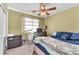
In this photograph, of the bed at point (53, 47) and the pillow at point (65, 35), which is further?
the pillow at point (65, 35)

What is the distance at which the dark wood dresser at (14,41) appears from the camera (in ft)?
5.78

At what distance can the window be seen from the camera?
1.81m

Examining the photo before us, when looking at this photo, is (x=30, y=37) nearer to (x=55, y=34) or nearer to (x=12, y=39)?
(x=12, y=39)

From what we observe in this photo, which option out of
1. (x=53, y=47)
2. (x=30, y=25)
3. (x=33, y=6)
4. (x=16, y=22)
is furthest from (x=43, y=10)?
(x=53, y=47)

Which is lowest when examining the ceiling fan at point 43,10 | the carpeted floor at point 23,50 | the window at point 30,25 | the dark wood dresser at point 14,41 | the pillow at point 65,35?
the carpeted floor at point 23,50

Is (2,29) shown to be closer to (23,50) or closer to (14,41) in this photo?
(14,41)

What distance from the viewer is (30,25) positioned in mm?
1841

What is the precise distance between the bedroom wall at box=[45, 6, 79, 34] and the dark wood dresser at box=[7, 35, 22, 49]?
1.87ft

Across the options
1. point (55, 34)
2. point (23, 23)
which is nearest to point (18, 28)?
point (23, 23)

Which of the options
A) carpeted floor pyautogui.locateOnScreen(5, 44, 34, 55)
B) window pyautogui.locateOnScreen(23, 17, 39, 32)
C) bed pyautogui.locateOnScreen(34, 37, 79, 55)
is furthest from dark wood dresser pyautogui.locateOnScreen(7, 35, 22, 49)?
bed pyautogui.locateOnScreen(34, 37, 79, 55)

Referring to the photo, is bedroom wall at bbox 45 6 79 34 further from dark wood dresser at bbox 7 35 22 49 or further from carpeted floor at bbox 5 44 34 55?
dark wood dresser at bbox 7 35 22 49

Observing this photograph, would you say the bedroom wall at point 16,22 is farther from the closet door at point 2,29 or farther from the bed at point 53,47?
the bed at point 53,47

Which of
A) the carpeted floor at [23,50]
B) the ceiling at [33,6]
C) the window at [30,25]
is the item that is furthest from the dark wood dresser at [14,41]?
the ceiling at [33,6]

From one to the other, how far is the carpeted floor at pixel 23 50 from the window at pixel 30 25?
304 millimetres
